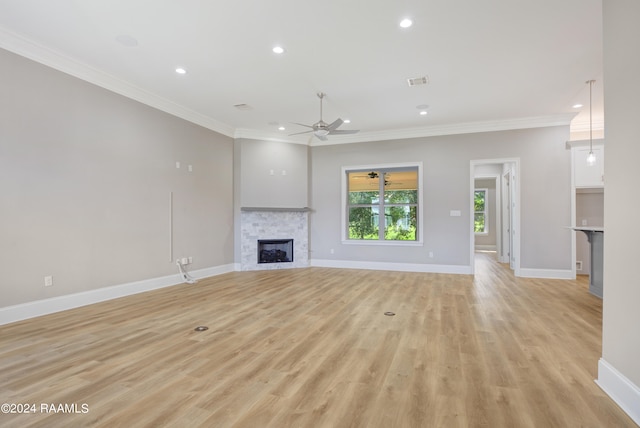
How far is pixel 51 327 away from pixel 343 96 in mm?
4899

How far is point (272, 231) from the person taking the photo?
23.2ft

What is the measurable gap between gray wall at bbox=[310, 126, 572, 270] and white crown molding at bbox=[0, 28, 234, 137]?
3.27 metres

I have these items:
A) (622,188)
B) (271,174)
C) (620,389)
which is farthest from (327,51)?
(620,389)

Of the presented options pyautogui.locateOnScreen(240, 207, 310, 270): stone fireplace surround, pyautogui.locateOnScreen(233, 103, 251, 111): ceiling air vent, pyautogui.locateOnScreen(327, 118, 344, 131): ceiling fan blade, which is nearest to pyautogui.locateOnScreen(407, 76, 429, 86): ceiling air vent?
pyautogui.locateOnScreen(327, 118, 344, 131): ceiling fan blade

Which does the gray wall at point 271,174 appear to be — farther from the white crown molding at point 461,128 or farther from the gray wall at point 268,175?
the white crown molding at point 461,128

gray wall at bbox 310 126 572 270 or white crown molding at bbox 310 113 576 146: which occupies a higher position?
white crown molding at bbox 310 113 576 146

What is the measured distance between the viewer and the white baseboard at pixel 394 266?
646cm

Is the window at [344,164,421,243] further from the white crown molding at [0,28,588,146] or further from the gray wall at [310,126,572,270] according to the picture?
the white crown molding at [0,28,588,146]

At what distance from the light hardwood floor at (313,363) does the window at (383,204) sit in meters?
2.81

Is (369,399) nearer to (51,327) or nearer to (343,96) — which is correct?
(51,327)

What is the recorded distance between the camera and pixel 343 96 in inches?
197

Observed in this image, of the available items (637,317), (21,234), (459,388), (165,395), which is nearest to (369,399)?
(459,388)

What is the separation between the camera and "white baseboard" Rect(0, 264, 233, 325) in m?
3.35

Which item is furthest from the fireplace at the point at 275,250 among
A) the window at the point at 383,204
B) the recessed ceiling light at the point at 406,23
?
the recessed ceiling light at the point at 406,23
